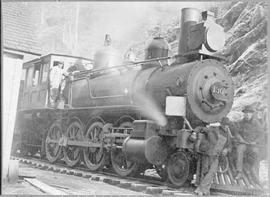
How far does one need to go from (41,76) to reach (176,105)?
3952 millimetres

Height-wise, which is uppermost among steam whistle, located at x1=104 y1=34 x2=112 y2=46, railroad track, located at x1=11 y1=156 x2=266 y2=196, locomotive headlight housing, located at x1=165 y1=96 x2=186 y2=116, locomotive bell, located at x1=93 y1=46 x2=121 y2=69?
steam whistle, located at x1=104 y1=34 x2=112 y2=46

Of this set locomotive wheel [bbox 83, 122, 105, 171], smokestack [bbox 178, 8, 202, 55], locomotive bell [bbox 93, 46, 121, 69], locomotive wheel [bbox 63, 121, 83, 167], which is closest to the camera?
smokestack [bbox 178, 8, 202, 55]

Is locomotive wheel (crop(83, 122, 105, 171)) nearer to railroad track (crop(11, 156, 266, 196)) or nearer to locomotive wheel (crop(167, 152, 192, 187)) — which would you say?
railroad track (crop(11, 156, 266, 196))

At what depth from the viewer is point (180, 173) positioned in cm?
439

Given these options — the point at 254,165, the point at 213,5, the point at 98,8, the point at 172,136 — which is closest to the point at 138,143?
the point at 172,136

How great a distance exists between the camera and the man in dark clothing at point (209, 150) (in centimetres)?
407

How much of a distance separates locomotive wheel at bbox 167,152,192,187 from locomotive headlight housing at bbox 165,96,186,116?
1.69 feet

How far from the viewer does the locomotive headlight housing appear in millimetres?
4391

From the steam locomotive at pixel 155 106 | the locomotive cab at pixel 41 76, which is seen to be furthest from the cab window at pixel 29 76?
the steam locomotive at pixel 155 106

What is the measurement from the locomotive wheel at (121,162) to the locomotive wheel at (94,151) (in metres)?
0.26

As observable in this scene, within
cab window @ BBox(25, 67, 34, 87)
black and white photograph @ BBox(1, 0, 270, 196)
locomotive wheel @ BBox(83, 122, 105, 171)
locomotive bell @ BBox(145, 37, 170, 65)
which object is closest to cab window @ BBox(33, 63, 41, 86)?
cab window @ BBox(25, 67, 34, 87)

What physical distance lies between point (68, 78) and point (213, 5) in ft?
10.5

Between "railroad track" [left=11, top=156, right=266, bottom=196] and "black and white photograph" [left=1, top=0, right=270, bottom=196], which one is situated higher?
"black and white photograph" [left=1, top=0, right=270, bottom=196]

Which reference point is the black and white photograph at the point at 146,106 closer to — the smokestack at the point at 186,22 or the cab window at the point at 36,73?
the smokestack at the point at 186,22
